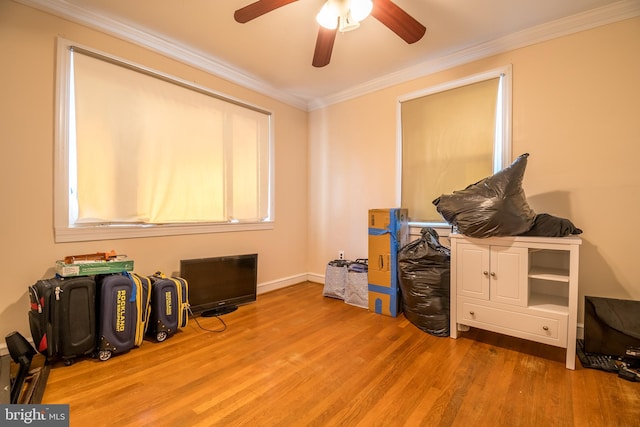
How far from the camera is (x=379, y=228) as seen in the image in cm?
294

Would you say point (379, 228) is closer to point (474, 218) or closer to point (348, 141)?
point (474, 218)

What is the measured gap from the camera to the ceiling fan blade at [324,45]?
1979mm

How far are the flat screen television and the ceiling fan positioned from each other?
218 cm

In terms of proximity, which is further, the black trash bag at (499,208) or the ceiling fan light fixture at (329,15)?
the black trash bag at (499,208)

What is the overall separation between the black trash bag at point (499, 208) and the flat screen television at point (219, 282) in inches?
88.6

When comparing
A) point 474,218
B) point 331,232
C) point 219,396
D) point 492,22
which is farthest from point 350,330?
point 492,22

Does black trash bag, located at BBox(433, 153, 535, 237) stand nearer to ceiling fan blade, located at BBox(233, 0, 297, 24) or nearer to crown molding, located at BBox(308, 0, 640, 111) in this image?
crown molding, located at BBox(308, 0, 640, 111)

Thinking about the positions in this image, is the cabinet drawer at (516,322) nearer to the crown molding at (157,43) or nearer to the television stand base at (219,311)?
the television stand base at (219,311)

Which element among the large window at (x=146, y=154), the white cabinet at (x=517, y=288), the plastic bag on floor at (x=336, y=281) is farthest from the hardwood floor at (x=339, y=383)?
the large window at (x=146, y=154)

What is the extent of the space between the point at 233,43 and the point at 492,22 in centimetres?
233

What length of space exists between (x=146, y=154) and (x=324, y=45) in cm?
187

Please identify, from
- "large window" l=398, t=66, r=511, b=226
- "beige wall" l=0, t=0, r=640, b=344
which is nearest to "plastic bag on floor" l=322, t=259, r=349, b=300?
"large window" l=398, t=66, r=511, b=226

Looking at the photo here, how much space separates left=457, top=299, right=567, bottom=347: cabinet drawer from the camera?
195cm

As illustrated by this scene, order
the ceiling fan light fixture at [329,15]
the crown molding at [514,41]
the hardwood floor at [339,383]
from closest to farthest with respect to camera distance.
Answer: the hardwood floor at [339,383]
the ceiling fan light fixture at [329,15]
the crown molding at [514,41]
